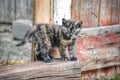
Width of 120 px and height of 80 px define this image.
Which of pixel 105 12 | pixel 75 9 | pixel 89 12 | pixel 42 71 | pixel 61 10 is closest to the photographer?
pixel 42 71

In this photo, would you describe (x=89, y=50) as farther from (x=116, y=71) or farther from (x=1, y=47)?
(x=1, y=47)

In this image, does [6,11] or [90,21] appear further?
[90,21]

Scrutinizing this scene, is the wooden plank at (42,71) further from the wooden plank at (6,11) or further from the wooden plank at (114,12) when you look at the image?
the wooden plank at (114,12)

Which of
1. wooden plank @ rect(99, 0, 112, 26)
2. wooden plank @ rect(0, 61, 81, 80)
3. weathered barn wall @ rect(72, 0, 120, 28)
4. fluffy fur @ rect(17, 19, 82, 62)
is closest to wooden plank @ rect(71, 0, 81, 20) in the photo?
weathered barn wall @ rect(72, 0, 120, 28)

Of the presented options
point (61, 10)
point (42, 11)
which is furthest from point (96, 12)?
point (42, 11)

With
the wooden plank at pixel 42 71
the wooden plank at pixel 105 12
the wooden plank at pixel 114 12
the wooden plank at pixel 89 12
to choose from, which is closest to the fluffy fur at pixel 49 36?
the wooden plank at pixel 42 71

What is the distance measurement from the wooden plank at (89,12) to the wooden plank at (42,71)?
0.72 m

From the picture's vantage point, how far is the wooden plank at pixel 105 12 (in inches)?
176

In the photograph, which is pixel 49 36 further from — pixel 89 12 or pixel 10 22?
pixel 89 12

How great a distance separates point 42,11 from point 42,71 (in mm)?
Answer: 714

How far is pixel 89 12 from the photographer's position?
4.39 meters

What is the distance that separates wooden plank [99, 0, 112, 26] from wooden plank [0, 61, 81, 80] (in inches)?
35.5

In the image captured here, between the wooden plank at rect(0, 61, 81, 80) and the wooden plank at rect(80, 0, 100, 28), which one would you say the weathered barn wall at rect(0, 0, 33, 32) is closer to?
the wooden plank at rect(0, 61, 81, 80)

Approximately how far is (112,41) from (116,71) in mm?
477
